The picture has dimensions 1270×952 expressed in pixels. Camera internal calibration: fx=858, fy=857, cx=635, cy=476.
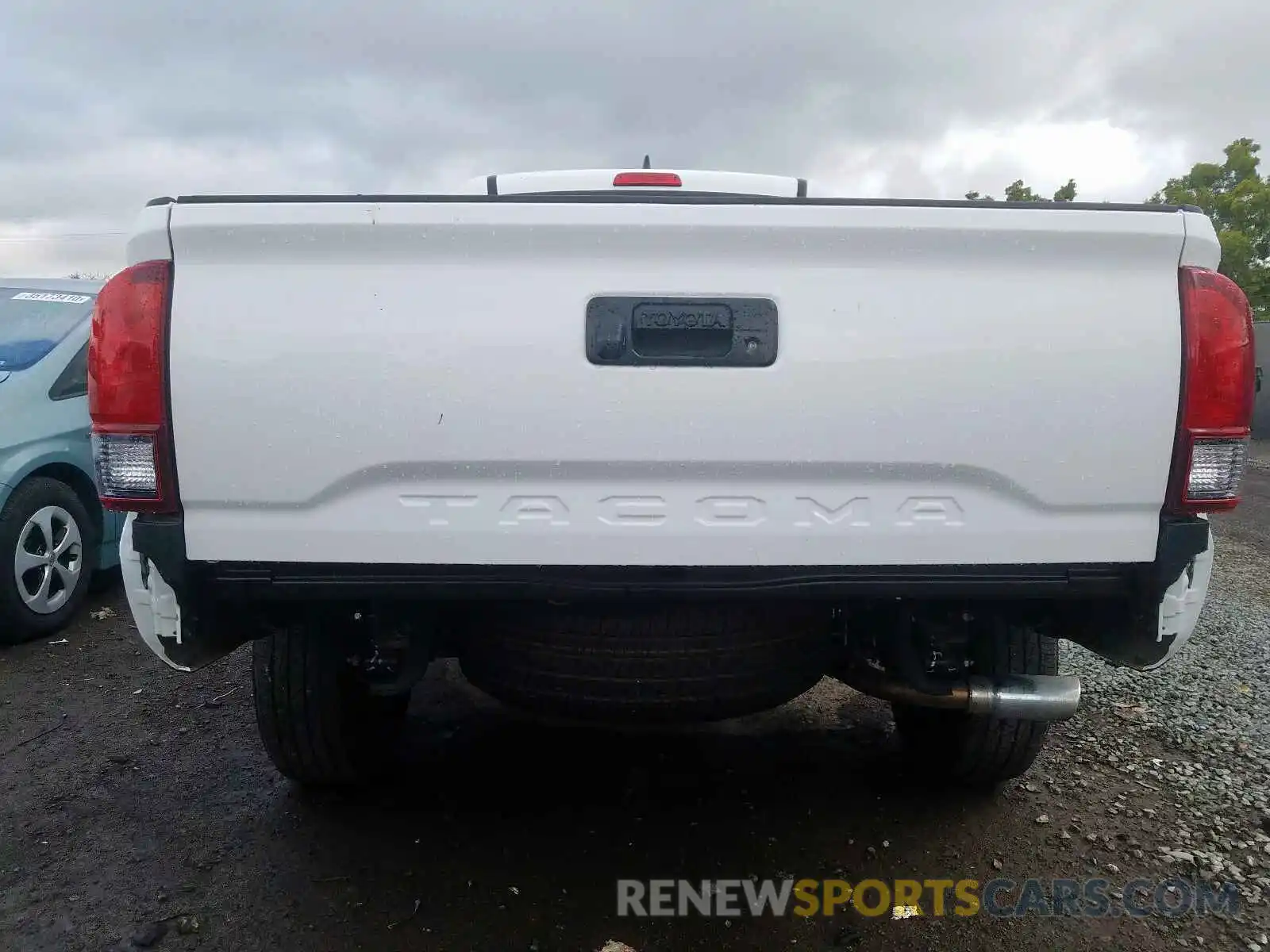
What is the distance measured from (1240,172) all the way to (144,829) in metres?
27.3

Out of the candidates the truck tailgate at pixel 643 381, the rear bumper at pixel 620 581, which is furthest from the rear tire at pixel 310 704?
the truck tailgate at pixel 643 381

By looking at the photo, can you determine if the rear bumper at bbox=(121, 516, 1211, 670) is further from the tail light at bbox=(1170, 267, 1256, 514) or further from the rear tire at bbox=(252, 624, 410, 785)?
the rear tire at bbox=(252, 624, 410, 785)

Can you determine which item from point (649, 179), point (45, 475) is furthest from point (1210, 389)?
point (45, 475)

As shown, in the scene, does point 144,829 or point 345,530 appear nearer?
point 345,530

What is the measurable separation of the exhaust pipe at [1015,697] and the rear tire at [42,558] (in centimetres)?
412

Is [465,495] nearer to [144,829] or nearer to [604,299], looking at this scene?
[604,299]

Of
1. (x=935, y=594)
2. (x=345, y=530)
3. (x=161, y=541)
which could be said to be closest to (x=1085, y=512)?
(x=935, y=594)

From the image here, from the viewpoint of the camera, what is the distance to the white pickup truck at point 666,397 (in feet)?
5.80

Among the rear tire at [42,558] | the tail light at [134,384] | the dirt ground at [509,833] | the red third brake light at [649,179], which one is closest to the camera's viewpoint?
the tail light at [134,384]

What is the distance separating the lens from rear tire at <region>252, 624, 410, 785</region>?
2.43 metres

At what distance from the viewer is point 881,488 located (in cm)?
184

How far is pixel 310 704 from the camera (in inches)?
97.6

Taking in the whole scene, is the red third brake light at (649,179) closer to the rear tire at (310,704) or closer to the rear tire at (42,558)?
the rear tire at (310,704)

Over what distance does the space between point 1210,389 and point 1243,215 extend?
76.9 ft
